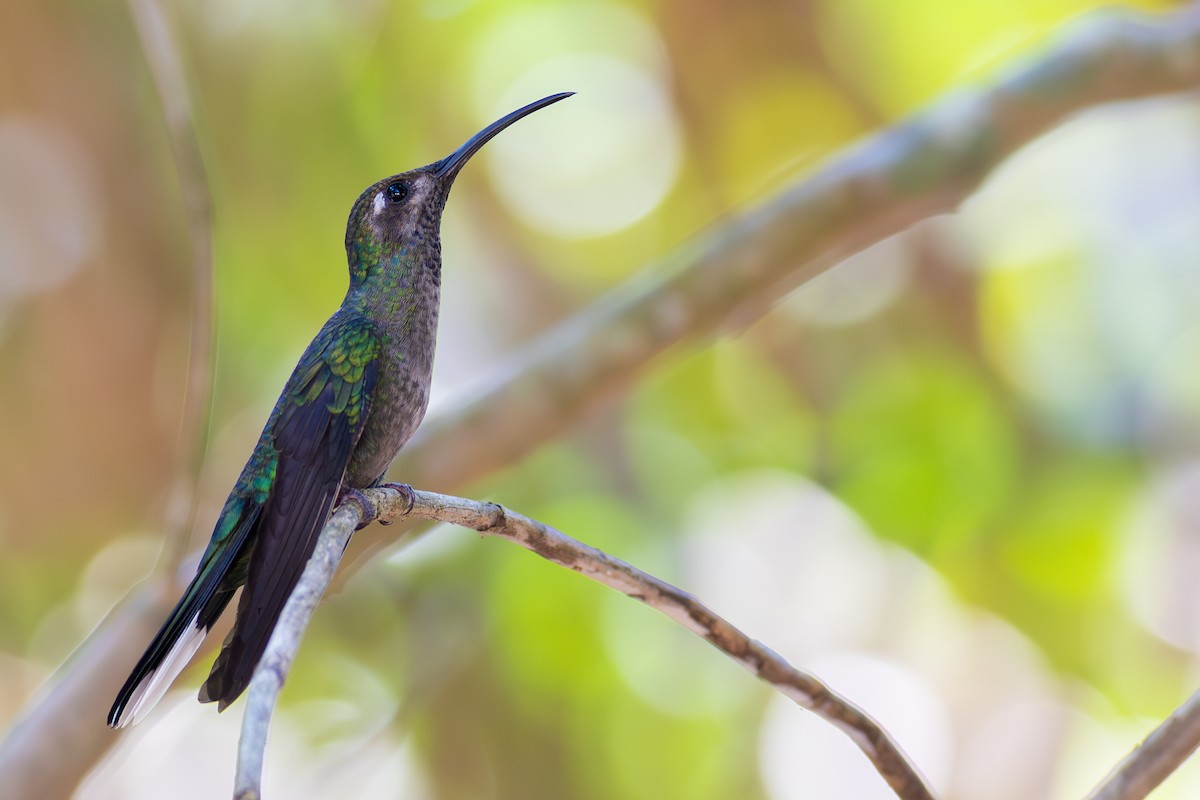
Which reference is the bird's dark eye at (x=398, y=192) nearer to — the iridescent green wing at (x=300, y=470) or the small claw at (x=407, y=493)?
the iridescent green wing at (x=300, y=470)

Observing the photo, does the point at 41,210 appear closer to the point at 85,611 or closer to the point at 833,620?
the point at 85,611

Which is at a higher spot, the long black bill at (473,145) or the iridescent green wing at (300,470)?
the long black bill at (473,145)

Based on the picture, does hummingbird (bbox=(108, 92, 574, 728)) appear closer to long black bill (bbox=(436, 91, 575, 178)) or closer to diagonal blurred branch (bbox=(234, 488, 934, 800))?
long black bill (bbox=(436, 91, 575, 178))

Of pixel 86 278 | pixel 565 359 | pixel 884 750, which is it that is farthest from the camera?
pixel 86 278

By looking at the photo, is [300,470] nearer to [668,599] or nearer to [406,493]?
[406,493]

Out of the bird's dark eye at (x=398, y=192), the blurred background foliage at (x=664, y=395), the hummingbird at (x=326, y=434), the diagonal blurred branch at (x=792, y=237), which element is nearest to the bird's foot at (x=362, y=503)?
the hummingbird at (x=326, y=434)

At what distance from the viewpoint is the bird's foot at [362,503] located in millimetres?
1994

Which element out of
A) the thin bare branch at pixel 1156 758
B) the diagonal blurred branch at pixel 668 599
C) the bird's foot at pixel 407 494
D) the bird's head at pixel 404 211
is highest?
the bird's head at pixel 404 211

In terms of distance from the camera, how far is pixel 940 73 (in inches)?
237

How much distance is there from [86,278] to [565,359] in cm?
318

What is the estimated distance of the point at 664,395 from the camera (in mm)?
6543

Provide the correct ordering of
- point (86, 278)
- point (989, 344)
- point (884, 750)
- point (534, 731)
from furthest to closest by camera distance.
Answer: point (989, 344) < point (534, 731) < point (86, 278) < point (884, 750)

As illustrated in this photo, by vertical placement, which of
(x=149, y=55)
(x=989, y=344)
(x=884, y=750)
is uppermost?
(x=989, y=344)

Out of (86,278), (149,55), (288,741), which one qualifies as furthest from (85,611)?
(149,55)
